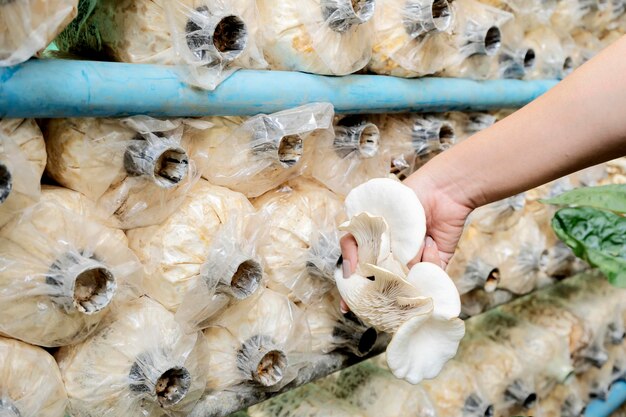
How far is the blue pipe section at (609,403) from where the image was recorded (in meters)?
2.39

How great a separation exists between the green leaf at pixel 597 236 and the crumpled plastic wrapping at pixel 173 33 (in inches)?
39.9

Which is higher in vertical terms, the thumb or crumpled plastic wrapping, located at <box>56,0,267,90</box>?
crumpled plastic wrapping, located at <box>56,0,267,90</box>

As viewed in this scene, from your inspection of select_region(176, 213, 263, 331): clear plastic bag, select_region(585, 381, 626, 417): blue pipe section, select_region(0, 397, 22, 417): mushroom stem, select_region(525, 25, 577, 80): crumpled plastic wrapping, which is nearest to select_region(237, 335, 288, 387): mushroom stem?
select_region(176, 213, 263, 331): clear plastic bag

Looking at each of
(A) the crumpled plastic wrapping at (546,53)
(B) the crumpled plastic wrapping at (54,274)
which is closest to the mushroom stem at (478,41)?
(A) the crumpled plastic wrapping at (546,53)

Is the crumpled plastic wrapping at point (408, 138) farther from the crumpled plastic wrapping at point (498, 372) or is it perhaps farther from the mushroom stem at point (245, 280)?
the crumpled plastic wrapping at point (498, 372)

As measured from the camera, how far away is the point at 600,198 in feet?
5.40

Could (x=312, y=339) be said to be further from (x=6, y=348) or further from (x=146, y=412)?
(x=6, y=348)

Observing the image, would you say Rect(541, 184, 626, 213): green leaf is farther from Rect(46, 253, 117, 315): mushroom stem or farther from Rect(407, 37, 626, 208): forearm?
Rect(46, 253, 117, 315): mushroom stem

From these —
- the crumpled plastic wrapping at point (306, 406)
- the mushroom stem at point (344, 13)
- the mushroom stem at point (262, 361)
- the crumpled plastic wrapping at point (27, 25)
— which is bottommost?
the crumpled plastic wrapping at point (306, 406)

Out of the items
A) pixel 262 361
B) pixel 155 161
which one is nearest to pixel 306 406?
pixel 262 361

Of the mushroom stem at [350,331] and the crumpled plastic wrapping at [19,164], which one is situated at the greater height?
the crumpled plastic wrapping at [19,164]

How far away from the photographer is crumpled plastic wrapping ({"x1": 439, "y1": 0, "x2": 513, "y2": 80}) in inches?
61.4

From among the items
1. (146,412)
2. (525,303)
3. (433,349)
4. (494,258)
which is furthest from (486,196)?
(525,303)

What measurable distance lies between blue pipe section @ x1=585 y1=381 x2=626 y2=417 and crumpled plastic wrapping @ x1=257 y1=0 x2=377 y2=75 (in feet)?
5.98
